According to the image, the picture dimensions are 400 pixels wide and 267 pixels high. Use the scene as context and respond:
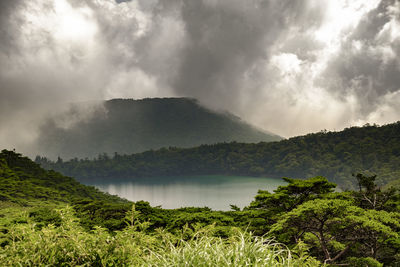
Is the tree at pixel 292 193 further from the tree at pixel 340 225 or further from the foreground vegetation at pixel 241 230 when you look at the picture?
the tree at pixel 340 225

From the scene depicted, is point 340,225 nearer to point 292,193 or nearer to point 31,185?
point 292,193

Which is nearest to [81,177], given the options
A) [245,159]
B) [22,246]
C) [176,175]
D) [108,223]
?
[176,175]

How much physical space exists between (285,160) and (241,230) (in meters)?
87.3

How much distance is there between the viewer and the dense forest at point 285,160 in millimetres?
74125

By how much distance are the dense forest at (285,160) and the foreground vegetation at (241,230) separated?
63119mm

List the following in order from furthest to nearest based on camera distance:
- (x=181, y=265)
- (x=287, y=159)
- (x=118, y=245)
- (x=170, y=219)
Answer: (x=287, y=159) → (x=170, y=219) → (x=118, y=245) → (x=181, y=265)

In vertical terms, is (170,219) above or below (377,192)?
below

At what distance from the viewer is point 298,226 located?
905 cm

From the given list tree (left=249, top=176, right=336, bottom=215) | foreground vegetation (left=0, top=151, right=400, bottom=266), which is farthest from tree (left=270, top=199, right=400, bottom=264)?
tree (left=249, top=176, right=336, bottom=215)

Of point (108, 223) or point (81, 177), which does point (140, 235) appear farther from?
point (81, 177)

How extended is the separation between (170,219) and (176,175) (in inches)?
3959

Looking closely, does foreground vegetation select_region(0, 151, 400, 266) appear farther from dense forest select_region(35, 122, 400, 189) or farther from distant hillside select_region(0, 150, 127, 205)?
dense forest select_region(35, 122, 400, 189)

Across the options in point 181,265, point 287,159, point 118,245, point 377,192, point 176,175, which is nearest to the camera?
point 181,265

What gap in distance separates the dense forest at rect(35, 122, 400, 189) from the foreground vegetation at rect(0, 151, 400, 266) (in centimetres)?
6312
